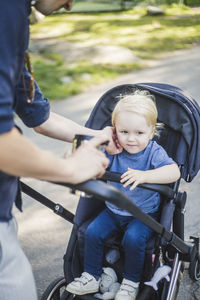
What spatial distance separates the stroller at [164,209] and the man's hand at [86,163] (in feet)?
1.39

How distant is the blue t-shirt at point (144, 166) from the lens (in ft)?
6.81

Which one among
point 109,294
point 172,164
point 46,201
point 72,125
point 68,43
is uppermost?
point 72,125

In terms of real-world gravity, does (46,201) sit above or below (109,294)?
above

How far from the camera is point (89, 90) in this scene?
611cm

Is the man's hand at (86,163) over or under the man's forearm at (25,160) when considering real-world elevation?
under

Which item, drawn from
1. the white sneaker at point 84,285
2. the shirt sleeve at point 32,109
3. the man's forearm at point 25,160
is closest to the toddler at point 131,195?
the white sneaker at point 84,285

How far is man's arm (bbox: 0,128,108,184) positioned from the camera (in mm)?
1178

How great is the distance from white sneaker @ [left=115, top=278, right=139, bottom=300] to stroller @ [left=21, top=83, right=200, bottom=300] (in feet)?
0.10

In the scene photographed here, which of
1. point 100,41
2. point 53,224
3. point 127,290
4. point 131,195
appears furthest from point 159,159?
point 100,41

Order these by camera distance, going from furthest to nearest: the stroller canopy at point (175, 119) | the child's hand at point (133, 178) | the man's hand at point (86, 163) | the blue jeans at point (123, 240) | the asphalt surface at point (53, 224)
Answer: the asphalt surface at point (53, 224) < the stroller canopy at point (175, 119) < the blue jeans at point (123, 240) < the child's hand at point (133, 178) < the man's hand at point (86, 163)

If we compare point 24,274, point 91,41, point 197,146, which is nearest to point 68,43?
point 91,41

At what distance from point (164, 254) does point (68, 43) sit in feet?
25.1

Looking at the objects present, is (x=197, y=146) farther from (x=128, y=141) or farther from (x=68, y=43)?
(x=68, y=43)

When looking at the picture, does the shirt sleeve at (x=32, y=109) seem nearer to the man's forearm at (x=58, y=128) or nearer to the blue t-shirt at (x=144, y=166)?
the man's forearm at (x=58, y=128)
